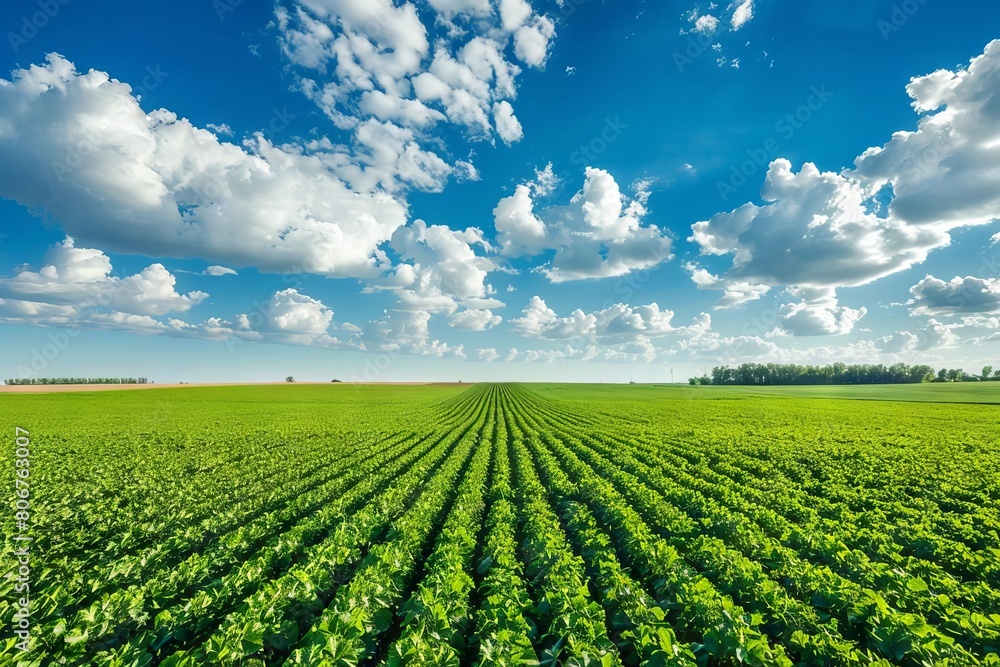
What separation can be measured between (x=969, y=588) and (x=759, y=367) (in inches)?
7227

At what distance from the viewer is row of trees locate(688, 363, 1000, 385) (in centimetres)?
14200

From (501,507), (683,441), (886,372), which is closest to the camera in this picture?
(501,507)

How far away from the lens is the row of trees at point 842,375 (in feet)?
466

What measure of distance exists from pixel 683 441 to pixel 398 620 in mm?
22280

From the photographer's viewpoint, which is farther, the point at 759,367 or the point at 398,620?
the point at 759,367

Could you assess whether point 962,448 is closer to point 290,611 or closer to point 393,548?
point 393,548

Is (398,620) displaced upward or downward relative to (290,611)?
downward

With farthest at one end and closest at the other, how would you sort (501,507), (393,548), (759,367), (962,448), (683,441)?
(759,367)
(683,441)
(962,448)
(501,507)
(393,548)

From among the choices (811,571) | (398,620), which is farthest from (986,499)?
(398,620)

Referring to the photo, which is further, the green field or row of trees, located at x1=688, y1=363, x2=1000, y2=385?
row of trees, located at x1=688, y1=363, x2=1000, y2=385

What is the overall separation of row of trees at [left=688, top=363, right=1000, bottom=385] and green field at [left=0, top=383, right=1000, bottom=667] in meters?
162

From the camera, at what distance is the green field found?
226 inches

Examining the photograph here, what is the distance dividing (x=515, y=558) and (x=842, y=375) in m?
189

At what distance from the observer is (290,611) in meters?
6.88
